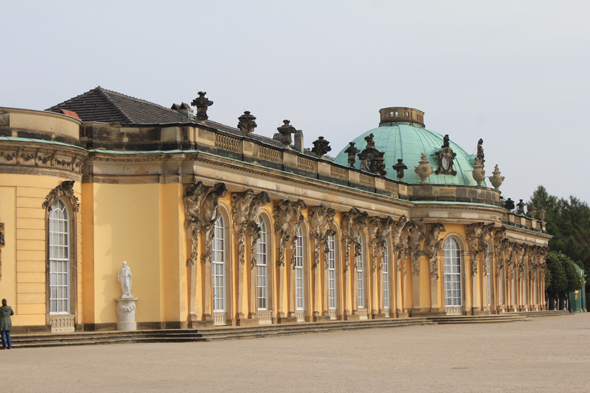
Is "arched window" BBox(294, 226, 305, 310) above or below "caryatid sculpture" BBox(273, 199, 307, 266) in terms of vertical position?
below

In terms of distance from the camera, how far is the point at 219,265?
32.5 meters

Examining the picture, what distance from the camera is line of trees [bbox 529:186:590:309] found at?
7881 centimetres

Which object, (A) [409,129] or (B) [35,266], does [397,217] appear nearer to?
(A) [409,129]

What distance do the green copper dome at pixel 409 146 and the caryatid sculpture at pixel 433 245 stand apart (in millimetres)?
3017

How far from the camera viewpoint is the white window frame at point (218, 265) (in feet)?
105

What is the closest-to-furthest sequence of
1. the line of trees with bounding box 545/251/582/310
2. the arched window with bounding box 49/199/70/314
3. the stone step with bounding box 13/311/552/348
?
the stone step with bounding box 13/311/552/348, the arched window with bounding box 49/199/70/314, the line of trees with bounding box 545/251/582/310

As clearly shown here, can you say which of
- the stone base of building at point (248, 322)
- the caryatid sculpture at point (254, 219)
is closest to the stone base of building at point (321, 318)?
the stone base of building at point (248, 322)

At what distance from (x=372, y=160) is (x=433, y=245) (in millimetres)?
5769

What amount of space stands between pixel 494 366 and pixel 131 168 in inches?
634

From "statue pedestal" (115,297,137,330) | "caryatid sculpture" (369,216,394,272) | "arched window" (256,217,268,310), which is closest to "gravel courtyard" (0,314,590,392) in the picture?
"statue pedestal" (115,297,137,330)

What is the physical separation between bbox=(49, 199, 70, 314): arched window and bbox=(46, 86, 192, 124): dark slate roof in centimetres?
433

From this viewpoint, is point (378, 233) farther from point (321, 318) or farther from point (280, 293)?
point (280, 293)

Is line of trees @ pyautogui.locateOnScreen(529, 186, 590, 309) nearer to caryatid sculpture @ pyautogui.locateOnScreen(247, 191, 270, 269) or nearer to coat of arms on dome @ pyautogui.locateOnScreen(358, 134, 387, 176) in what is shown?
coat of arms on dome @ pyautogui.locateOnScreen(358, 134, 387, 176)

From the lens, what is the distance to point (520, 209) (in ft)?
243
